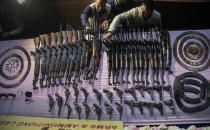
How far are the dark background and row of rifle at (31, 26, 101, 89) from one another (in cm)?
75

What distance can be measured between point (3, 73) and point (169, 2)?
5565 millimetres

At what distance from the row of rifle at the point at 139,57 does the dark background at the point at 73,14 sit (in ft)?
3.54

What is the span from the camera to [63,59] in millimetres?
5004

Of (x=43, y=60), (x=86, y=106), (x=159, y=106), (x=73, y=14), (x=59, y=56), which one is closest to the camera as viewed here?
(x=159, y=106)

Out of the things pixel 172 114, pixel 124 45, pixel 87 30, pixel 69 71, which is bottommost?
pixel 172 114

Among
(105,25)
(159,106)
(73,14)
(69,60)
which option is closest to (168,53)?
(159,106)

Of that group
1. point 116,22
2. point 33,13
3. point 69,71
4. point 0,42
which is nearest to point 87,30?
point 116,22

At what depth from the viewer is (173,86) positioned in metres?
4.49

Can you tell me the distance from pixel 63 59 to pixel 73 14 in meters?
1.80

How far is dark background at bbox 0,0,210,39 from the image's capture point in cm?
547

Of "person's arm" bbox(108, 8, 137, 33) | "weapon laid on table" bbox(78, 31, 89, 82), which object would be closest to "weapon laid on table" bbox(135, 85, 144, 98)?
"weapon laid on table" bbox(78, 31, 89, 82)

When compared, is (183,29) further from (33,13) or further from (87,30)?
(33,13)

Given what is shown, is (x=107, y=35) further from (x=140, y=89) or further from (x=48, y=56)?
→ (x=48, y=56)

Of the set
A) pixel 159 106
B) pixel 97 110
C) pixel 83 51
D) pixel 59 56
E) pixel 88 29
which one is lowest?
pixel 97 110
